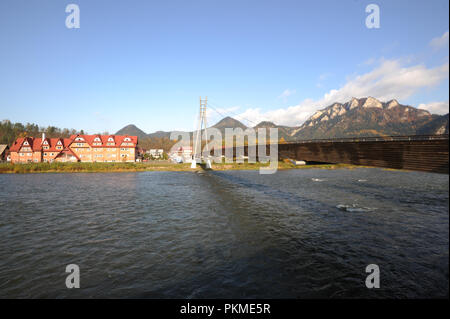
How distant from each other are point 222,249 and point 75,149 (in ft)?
284

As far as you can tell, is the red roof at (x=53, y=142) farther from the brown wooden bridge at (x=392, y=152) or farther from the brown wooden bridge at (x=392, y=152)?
the brown wooden bridge at (x=392, y=152)

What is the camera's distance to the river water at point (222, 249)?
855cm

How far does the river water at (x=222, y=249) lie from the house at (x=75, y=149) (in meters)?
62.0

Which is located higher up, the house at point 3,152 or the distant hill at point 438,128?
the distant hill at point 438,128

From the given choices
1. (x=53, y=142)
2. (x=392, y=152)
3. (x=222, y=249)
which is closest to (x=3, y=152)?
(x=53, y=142)

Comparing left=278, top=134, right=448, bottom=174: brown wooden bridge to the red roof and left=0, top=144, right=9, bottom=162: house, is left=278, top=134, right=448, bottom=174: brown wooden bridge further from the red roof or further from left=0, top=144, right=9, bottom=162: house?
left=0, top=144, right=9, bottom=162: house

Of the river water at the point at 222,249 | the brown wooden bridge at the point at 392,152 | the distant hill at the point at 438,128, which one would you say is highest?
the distant hill at the point at 438,128

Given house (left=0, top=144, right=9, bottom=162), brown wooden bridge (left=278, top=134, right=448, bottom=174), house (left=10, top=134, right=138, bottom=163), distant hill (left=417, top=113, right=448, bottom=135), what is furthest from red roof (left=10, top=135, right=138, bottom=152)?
distant hill (left=417, top=113, right=448, bottom=135)

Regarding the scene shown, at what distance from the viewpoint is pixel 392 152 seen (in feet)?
48.0

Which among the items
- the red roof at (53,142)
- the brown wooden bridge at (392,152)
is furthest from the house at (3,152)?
the brown wooden bridge at (392,152)

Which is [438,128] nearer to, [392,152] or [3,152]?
[392,152]
